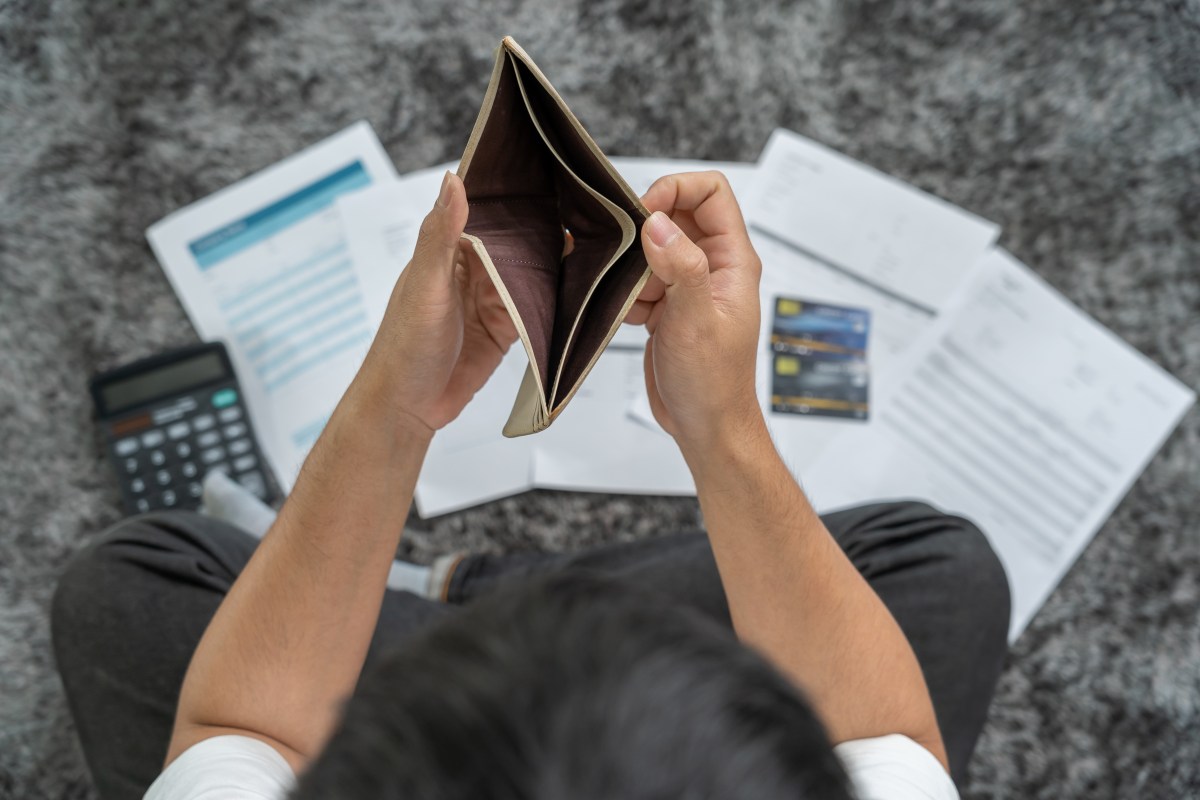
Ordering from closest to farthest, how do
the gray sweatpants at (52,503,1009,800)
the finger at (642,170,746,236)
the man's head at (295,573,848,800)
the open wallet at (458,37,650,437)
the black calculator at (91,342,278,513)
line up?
the man's head at (295,573,848,800) → the open wallet at (458,37,650,437) → the finger at (642,170,746,236) → the gray sweatpants at (52,503,1009,800) → the black calculator at (91,342,278,513)

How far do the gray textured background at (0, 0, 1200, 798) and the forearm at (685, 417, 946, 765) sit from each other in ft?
1.11

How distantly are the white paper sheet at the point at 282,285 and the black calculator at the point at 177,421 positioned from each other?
26 mm

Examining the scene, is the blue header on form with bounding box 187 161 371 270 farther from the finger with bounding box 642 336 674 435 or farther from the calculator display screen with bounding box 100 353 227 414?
the finger with bounding box 642 336 674 435

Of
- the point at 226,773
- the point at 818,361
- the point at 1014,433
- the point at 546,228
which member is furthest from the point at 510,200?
the point at 1014,433

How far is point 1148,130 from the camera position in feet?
2.95

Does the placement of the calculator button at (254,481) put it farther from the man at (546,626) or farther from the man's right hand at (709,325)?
the man's right hand at (709,325)

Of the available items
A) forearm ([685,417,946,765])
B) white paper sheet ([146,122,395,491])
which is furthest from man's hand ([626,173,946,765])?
white paper sheet ([146,122,395,491])

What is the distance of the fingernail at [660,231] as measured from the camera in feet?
1.35

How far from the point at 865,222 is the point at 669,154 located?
231mm

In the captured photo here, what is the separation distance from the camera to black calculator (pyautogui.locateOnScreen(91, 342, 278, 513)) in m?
0.82

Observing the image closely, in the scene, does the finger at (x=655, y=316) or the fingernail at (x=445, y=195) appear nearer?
the fingernail at (x=445, y=195)

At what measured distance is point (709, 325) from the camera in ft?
1.51

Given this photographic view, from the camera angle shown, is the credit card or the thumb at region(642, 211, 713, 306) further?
the credit card

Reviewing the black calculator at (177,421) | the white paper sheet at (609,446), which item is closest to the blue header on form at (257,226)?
the black calculator at (177,421)
